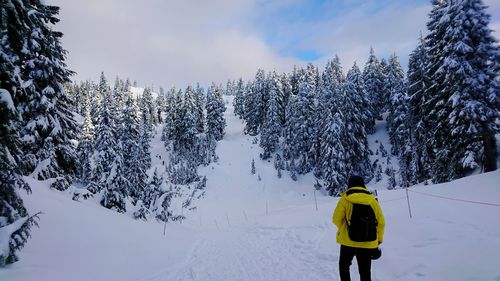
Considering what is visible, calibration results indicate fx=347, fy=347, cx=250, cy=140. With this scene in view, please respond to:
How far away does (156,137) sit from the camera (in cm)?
8794

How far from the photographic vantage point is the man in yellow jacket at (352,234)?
5695 mm

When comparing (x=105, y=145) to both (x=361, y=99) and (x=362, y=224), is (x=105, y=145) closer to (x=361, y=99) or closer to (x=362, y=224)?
(x=362, y=224)

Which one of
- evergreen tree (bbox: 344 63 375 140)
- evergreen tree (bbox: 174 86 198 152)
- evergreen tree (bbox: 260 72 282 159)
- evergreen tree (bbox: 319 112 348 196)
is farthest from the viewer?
evergreen tree (bbox: 174 86 198 152)

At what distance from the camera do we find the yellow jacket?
5.69 meters

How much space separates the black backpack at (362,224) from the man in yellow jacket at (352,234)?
0.9 inches

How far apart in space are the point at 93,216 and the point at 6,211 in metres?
6.58

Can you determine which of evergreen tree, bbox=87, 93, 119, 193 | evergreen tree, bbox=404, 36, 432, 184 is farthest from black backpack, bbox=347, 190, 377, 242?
evergreen tree, bbox=404, 36, 432, 184

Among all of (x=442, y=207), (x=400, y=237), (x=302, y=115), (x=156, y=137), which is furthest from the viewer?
(x=156, y=137)

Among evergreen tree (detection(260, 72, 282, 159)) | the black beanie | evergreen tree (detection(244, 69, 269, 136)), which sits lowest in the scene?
the black beanie

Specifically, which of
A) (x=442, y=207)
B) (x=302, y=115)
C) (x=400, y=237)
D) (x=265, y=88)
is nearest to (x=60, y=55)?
(x=400, y=237)

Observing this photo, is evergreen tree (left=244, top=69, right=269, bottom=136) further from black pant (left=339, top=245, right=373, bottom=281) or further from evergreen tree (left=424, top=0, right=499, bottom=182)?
black pant (left=339, top=245, right=373, bottom=281)

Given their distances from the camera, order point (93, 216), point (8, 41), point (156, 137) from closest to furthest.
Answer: point (8, 41)
point (93, 216)
point (156, 137)

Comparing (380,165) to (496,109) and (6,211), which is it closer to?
(496,109)

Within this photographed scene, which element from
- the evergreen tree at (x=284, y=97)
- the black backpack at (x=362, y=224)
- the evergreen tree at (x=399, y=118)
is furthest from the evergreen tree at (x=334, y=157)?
the black backpack at (x=362, y=224)
